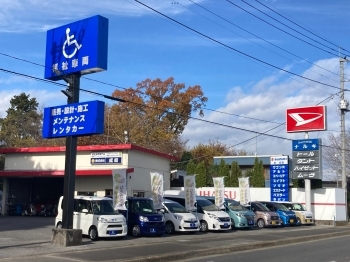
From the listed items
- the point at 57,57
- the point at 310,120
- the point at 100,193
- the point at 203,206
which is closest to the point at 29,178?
the point at 100,193

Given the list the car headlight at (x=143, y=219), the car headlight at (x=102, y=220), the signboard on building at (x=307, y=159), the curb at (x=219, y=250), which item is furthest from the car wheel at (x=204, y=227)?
the signboard on building at (x=307, y=159)

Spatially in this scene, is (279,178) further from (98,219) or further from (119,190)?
(98,219)

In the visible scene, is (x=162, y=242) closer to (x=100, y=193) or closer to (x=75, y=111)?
(x=75, y=111)

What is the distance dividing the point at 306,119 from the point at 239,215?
1323 cm

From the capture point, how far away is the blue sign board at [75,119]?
59.9ft

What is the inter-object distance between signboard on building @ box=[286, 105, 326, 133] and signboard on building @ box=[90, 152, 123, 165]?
48.3ft

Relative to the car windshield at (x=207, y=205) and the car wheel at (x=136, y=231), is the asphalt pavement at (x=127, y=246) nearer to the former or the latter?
the car wheel at (x=136, y=231)

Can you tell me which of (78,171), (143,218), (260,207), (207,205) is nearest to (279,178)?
(260,207)

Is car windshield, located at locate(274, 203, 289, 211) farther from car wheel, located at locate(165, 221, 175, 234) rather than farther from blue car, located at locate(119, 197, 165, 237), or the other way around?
blue car, located at locate(119, 197, 165, 237)

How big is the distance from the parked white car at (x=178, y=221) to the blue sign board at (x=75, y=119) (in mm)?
7483

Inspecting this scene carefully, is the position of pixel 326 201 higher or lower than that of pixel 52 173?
lower

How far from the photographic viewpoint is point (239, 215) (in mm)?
28312

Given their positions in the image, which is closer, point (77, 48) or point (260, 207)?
point (77, 48)

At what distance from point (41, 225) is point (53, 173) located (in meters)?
6.07
